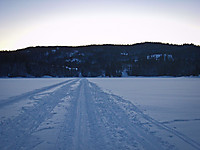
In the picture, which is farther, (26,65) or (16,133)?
(26,65)

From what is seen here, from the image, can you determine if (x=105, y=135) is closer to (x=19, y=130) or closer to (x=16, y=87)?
(x=19, y=130)

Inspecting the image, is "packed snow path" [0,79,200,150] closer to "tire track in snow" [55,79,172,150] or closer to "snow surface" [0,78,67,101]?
"tire track in snow" [55,79,172,150]

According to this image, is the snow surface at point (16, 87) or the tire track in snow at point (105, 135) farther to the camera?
the snow surface at point (16, 87)

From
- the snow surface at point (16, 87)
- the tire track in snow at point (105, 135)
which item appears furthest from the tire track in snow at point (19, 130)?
the snow surface at point (16, 87)

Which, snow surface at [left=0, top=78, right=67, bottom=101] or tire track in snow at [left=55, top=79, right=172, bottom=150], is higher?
snow surface at [left=0, top=78, right=67, bottom=101]

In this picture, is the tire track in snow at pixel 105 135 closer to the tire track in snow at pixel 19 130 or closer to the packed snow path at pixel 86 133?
the packed snow path at pixel 86 133

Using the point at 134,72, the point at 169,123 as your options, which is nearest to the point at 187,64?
the point at 134,72

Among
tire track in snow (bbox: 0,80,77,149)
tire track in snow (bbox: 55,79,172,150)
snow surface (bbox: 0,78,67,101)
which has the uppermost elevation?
snow surface (bbox: 0,78,67,101)

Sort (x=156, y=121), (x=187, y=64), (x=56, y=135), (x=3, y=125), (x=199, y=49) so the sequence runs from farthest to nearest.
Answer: (x=199, y=49), (x=187, y=64), (x=156, y=121), (x=3, y=125), (x=56, y=135)

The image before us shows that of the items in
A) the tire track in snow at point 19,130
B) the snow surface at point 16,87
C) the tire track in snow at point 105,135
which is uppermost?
the snow surface at point 16,87

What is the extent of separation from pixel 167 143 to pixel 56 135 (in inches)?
138

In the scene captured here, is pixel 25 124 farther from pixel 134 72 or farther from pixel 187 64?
pixel 187 64

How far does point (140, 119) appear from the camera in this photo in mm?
6340

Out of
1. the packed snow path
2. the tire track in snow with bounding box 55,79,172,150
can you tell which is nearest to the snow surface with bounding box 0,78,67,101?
the packed snow path
